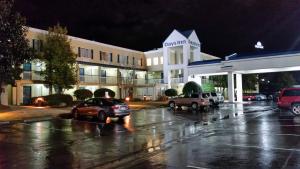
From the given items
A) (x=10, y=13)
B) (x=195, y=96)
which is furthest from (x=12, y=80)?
(x=195, y=96)

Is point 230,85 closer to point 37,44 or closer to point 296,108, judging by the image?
point 296,108

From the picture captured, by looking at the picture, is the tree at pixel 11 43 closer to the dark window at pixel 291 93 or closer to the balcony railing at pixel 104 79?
the balcony railing at pixel 104 79

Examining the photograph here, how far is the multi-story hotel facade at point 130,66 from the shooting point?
4588 cm

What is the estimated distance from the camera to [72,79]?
1578 inches

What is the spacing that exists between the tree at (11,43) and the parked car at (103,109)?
29.2ft

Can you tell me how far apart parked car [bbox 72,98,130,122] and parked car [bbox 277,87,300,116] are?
10998 millimetres

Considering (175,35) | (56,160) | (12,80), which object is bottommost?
(56,160)

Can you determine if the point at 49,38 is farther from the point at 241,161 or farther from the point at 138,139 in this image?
the point at 241,161

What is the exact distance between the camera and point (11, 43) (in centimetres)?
2978

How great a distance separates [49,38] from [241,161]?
34.4 m

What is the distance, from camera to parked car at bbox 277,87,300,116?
993 inches

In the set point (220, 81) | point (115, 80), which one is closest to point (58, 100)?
point (115, 80)

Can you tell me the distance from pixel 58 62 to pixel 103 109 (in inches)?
685

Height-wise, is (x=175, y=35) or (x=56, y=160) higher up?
(x=175, y=35)
